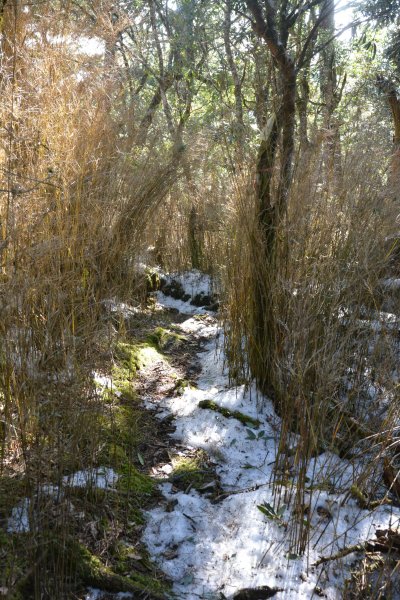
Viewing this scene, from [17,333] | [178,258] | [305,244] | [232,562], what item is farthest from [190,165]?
[232,562]

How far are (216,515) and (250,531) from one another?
0.53 ft

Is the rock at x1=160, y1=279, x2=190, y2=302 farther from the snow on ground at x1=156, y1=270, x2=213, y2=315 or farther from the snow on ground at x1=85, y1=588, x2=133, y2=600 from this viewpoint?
the snow on ground at x1=85, y1=588, x2=133, y2=600

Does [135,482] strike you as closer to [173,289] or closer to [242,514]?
[242,514]

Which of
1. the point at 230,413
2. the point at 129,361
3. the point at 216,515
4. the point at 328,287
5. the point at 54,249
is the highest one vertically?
the point at 54,249

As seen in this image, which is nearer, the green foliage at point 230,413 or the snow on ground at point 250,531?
the snow on ground at point 250,531

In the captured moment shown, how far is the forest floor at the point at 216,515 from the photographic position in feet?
5.10

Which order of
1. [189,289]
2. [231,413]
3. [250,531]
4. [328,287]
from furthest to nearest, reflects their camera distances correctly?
1. [189,289]
2. [231,413]
3. [328,287]
4. [250,531]

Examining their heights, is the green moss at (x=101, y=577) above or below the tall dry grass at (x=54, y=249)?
below

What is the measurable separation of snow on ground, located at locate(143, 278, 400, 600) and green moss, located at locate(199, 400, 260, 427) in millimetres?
135

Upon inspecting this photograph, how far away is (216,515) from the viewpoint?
1.91m

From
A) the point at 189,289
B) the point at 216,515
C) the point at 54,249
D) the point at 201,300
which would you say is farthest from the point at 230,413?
the point at 189,289

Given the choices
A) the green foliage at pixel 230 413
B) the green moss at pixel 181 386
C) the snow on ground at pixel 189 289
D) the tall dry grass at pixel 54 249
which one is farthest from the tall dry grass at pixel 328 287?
the snow on ground at pixel 189 289

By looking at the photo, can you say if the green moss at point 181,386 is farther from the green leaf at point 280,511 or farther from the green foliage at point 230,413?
the green leaf at point 280,511

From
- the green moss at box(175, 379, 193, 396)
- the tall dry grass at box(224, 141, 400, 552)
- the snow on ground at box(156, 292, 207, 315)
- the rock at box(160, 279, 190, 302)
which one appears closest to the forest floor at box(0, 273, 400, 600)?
the green moss at box(175, 379, 193, 396)
